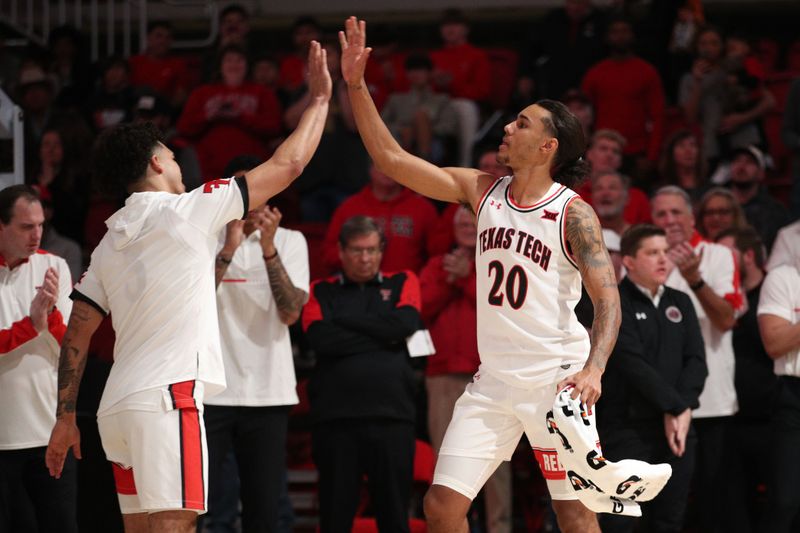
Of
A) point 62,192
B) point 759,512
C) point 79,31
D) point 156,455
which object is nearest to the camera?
point 156,455

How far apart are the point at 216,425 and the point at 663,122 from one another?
6.45 m

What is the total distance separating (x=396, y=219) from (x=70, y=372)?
14.7 ft

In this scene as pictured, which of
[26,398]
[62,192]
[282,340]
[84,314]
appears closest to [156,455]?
[84,314]

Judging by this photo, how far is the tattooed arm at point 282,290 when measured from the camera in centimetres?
684

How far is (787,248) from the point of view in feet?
26.4

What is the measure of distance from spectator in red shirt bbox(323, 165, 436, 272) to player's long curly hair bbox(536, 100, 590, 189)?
3.60 metres

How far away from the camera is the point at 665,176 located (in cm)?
988

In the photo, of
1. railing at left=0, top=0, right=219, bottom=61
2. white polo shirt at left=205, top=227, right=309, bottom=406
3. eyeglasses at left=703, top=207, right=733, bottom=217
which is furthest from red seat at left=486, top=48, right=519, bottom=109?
white polo shirt at left=205, top=227, right=309, bottom=406

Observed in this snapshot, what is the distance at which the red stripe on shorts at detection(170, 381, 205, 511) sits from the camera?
4785 millimetres

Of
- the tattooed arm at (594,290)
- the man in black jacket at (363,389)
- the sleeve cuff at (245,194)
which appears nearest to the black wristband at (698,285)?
the man in black jacket at (363,389)

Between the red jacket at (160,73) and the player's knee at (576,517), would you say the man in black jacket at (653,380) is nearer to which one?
the player's knee at (576,517)

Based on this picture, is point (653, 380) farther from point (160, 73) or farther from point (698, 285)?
point (160, 73)

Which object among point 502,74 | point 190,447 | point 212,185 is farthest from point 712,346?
point 502,74

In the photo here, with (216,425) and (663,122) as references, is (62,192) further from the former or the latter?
(663,122)
